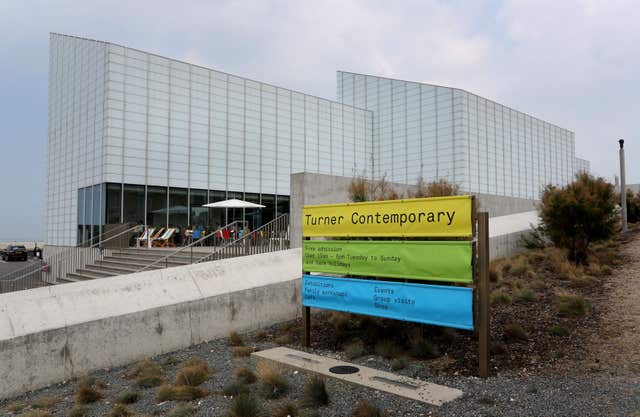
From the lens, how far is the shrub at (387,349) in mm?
6626

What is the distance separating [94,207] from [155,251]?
12606 mm

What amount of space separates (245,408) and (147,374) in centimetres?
229

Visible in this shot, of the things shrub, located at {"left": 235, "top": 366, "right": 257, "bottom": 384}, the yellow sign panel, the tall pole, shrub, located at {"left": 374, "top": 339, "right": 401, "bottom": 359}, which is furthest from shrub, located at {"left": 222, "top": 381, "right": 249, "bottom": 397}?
the tall pole

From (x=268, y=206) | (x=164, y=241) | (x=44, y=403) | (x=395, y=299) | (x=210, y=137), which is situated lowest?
(x=44, y=403)

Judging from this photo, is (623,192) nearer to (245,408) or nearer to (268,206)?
(245,408)

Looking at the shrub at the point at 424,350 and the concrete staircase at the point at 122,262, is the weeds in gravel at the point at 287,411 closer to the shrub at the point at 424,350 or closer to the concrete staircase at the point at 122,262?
the shrub at the point at 424,350

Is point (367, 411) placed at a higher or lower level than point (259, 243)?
lower

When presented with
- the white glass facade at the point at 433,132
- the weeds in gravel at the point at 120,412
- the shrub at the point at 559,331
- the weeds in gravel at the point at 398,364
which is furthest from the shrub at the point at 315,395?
the white glass facade at the point at 433,132

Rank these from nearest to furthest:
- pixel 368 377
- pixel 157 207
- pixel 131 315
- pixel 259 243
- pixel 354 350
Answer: pixel 368 377 → pixel 354 350 → pixel 131 315 → pixel 259 243 → pixel 157 207

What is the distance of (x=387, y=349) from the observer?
670 cm

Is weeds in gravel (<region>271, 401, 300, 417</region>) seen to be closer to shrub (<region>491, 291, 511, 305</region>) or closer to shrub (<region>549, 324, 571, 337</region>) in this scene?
shrub (<region>549, 324, 571, 337</region>)

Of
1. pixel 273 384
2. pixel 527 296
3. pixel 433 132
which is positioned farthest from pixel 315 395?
pixel 433 132

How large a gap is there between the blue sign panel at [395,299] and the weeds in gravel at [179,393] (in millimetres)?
2399

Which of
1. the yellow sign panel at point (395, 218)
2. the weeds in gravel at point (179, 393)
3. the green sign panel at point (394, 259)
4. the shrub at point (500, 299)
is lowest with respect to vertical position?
the weeds in gravel at point (179, 393)
